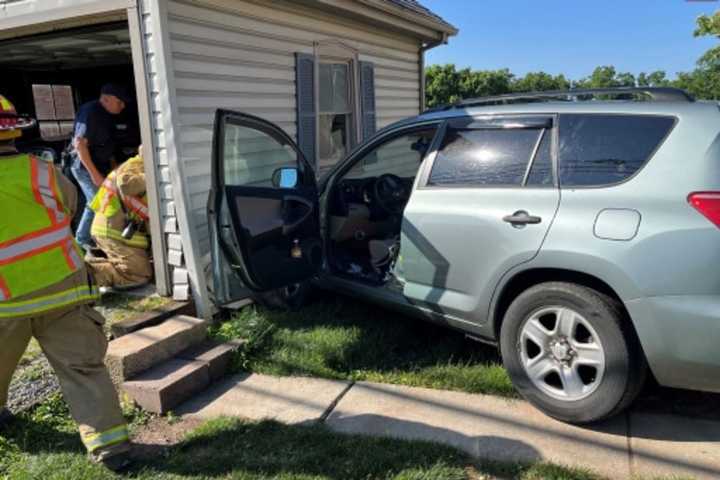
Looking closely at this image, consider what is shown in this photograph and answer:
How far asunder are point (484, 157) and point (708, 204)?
131cm

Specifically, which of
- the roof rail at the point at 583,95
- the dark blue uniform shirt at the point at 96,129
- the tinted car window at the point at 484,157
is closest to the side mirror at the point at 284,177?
the tinted car window at the point at 484,157

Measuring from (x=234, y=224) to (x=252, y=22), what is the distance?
2725 millimetres

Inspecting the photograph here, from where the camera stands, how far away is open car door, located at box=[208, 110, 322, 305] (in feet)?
13.0

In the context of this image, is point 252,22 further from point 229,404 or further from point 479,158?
point 229,404

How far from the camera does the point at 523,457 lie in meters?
2.97

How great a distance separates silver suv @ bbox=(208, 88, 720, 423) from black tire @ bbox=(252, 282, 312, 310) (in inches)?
14.8

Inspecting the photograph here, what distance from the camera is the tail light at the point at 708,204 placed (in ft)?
8.91

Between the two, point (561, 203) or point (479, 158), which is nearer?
point (561, 203)

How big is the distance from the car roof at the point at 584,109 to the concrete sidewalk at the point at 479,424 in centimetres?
165

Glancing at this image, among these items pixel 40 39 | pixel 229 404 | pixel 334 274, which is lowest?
pixel 229 404

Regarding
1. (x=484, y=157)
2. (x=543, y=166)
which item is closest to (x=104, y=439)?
(x=484, y=157)

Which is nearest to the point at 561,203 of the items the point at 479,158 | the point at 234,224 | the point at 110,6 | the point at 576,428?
Answer: the point at 479,158

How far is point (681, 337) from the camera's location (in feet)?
9.19

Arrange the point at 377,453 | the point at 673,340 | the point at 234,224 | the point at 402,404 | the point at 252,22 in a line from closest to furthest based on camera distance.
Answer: the point at 673,340, the point at 377,453, the point at 402,404, the point at 234,224, the point at 252,22
